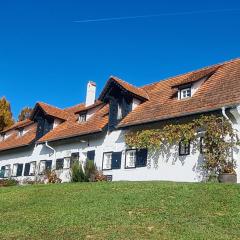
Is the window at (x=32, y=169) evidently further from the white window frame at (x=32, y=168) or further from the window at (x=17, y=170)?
the window at (x=17, y=170)

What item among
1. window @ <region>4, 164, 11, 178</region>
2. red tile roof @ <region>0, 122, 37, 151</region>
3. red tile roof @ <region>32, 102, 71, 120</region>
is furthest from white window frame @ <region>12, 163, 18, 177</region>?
red tile roof @ <region>32, 102, 71, 120</region>

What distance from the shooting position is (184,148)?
22.0 m

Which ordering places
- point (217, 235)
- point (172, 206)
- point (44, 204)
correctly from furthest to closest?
point (44, 204) → point (172, 206) → point (217, 235)

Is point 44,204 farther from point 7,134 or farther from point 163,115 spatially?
point 7,134

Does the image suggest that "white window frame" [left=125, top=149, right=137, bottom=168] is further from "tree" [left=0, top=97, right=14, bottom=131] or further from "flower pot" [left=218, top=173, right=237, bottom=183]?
"tree" [left=0, top=97, right=14, bottom=131]

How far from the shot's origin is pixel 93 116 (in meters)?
29.8

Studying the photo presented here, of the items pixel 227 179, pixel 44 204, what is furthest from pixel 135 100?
pixel 44 204

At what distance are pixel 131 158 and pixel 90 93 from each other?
10337 mm

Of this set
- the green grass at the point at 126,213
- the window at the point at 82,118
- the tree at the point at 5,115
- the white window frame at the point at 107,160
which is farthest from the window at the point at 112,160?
the tree at the point at 5,115

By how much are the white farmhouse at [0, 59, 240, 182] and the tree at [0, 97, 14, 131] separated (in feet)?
38.3

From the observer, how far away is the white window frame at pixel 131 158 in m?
24.5

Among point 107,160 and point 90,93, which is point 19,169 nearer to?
point 90,93

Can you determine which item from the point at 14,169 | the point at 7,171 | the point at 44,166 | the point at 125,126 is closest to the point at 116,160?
the point at 125,126

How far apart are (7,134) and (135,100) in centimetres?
1798
